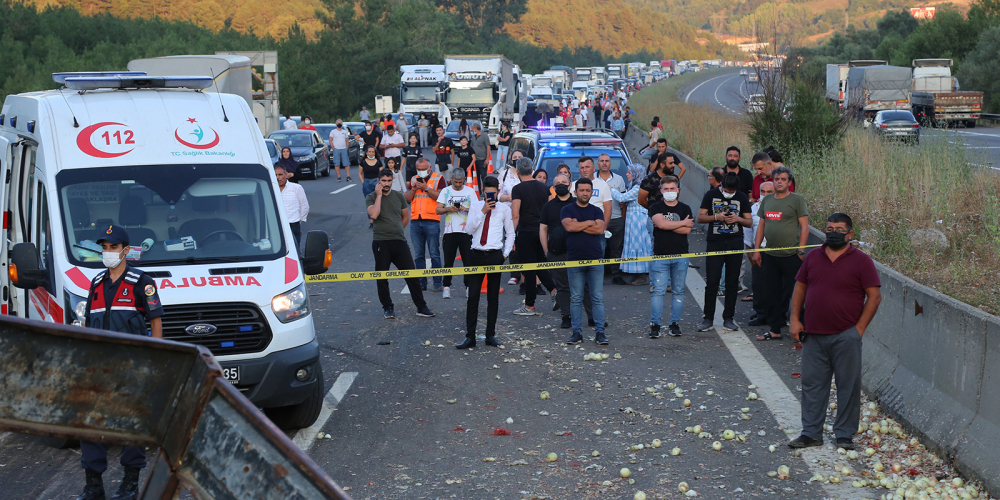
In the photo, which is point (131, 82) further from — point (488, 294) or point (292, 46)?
point (292, 46)

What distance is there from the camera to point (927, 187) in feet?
42.4

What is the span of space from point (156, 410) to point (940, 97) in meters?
47.6

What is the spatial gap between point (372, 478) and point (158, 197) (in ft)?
Result: 9.56

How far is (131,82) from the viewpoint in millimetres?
8016

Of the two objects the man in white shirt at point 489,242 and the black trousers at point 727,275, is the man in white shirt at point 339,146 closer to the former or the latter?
the man in white shirt at point 489,242

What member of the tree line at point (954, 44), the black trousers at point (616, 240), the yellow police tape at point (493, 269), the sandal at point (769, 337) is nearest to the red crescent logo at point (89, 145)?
the yellow police tape at point (493, 269)

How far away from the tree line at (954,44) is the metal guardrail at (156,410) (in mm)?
37604

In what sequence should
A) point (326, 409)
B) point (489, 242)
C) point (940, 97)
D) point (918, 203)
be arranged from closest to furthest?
1. point (326, 409)
2. point (489, 242)
3. point (918, 203)
4. point (940, 97)

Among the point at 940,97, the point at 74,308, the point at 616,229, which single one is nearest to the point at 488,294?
the point at 616,229

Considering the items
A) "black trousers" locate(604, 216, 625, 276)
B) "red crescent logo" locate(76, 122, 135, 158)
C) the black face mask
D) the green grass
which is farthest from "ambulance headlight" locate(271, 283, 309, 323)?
"black trousers" locate(604, 216, 625, 276)

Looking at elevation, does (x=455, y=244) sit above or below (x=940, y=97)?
below

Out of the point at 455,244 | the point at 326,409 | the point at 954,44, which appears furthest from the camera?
the point at 954,44

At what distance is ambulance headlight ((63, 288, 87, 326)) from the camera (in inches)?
255

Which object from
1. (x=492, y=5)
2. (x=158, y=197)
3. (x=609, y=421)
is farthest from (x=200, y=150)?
(x=492, y=5)
